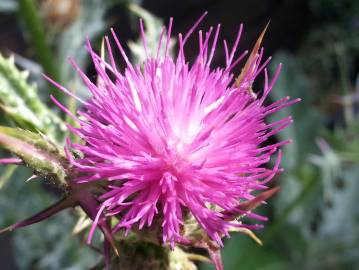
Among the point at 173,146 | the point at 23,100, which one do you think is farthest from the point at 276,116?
the point at 173,146

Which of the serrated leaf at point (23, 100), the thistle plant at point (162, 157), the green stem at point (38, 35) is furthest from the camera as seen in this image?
the green stem at point (38, 35)

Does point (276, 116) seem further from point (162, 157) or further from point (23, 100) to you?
point (162, 157)

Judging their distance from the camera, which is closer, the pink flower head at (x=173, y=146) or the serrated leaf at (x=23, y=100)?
the pink flower head at (x=173, y=146)

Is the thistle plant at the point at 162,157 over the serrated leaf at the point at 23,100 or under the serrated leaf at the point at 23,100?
under

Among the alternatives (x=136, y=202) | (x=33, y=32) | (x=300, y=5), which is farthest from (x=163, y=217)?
(x=300, y=5)

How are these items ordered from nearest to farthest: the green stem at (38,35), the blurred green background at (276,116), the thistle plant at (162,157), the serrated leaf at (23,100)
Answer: the thistle plant at (162,157)
the serrated leaf at (23,100)
the green stem at (38,35)
the blurred green background at (276,116)

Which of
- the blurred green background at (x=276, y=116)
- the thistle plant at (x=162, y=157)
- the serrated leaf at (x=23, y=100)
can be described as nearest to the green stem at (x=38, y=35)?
the blurred green background at (x=276, y=116)

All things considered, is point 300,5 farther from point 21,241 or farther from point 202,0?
point 21,241

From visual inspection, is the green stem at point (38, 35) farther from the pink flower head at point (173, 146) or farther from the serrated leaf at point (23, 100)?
the pink flower head at point (173, 146)
